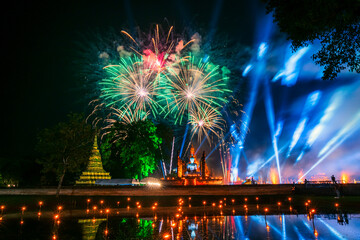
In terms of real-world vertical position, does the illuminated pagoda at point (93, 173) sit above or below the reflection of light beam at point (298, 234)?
above

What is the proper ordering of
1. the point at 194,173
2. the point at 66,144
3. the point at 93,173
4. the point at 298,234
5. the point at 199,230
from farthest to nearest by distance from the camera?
the point at 194,173
the point at 93,173
the point at 66,144
the point at 199,230
the point at 298,234

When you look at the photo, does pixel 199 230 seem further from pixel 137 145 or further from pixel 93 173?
pixel 93 173

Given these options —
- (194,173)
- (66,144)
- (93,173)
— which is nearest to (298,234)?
(66,144)

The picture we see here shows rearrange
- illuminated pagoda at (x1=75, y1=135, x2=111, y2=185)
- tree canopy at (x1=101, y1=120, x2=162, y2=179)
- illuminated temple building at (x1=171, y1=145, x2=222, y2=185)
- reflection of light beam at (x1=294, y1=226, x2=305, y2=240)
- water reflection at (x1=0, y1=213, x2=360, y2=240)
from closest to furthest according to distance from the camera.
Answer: reflection of light beam at (x1=294, y1=226, x2=305, y2=240), water reflection at (x1=0, y1=213, x2=360, y2=240), illuminated pagoda at (x1=75, y1=135, x2=111, y2=185), tree canopy at (x1=101, y1=120, x2=162, y2=179), illuminated temple building at (x1=171, y1=145, x2=222, y2=185)

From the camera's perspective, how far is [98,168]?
150 feet

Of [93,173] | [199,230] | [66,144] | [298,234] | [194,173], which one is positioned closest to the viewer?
[298,234]

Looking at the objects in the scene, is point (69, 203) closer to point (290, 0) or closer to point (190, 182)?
point (290, 0)

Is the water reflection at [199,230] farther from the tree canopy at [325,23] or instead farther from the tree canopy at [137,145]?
the tree canopy at [137,145]

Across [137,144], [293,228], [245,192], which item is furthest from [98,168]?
[293,228]

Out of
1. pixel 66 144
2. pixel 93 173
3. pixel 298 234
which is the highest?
pixel 66 144

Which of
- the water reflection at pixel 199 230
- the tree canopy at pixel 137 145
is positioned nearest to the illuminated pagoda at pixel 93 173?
the tree canopy at pixel 137 145

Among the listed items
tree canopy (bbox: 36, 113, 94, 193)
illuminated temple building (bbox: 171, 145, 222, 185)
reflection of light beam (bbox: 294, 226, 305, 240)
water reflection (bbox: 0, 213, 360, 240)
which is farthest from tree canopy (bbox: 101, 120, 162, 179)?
reflection of light beam (bbox: 294, 226, 305, 240)

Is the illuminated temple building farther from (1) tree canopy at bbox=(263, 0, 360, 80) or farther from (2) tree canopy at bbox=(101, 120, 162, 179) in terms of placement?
(1) tree canopy at bbox=(263, 0, 360, 80)

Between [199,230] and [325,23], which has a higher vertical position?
[325,23]
